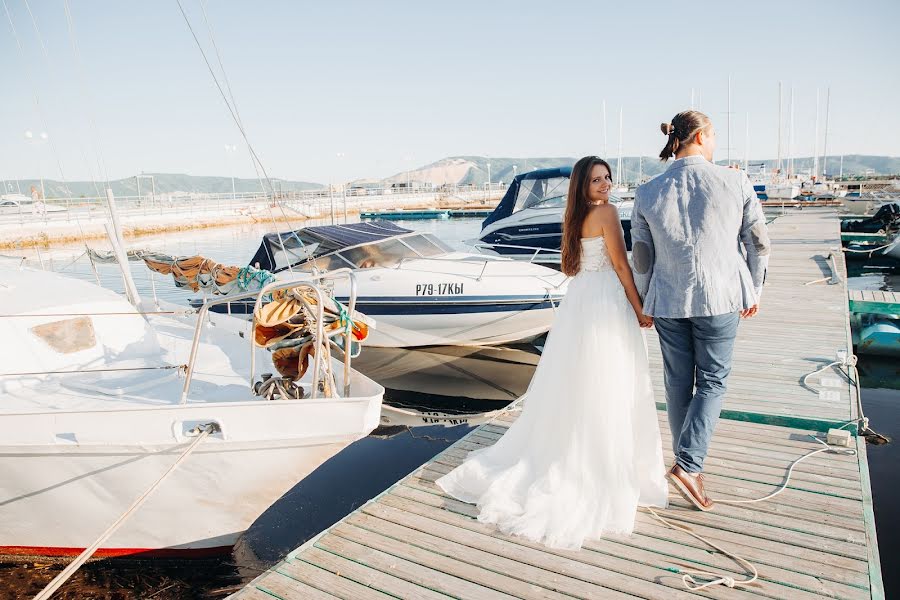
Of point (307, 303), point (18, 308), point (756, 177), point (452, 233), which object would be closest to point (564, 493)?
point (307, 303)

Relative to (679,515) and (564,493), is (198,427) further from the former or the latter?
(679,515)

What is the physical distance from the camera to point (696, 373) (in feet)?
10.5

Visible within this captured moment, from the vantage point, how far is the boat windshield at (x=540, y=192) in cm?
1675

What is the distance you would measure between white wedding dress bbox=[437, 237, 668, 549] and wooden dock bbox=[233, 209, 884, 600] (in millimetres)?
128

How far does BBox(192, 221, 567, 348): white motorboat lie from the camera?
32.1ft

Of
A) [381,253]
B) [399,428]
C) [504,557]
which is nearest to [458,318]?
[381,253]

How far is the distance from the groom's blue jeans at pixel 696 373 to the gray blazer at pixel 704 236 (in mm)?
126

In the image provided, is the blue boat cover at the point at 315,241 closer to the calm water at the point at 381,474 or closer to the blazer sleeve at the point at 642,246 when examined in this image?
the calm water at the point at 381,474

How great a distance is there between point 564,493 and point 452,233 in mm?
32161

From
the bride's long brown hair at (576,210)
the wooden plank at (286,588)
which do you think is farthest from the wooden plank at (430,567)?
the bride's long brown hair at (576,210)

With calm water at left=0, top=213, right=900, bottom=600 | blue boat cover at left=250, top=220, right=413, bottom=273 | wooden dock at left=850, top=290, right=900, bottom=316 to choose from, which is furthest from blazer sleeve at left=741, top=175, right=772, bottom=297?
wooden dock at left=850, top=290, right=900, bottom=316

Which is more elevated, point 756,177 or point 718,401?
point 756,177

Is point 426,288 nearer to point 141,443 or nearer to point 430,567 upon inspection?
point 141,443

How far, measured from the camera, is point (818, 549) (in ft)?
9.59
